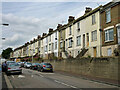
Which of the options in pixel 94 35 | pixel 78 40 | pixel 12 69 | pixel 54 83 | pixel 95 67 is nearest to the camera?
pixel 54 83

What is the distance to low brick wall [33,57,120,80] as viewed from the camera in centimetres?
1581

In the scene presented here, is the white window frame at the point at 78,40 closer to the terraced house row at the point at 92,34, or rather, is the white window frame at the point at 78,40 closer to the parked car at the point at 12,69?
the terraced house row at the point at 92,34

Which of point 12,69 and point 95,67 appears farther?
point 12,69

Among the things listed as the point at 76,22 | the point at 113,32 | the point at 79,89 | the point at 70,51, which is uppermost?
the point at 76,22

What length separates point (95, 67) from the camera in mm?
18844

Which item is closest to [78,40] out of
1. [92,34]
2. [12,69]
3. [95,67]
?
[92,34]

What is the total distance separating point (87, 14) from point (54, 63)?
1265 cm

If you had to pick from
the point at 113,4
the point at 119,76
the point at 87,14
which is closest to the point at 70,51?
the point at 87,14

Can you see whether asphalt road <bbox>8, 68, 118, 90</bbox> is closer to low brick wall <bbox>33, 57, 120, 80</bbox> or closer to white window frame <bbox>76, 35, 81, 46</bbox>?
low brick wall <bbox>33, 57, 120, 80</bbox>

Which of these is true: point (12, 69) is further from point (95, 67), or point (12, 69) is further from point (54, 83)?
point (95, 67)

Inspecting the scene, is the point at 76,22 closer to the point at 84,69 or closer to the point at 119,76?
the point at 84,69

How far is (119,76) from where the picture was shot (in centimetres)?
1495

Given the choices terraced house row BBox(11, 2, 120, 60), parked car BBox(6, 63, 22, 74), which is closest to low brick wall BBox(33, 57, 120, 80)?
terraced house row BBox(11, 2, 120, 60)

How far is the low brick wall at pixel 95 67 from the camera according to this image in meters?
15.8
